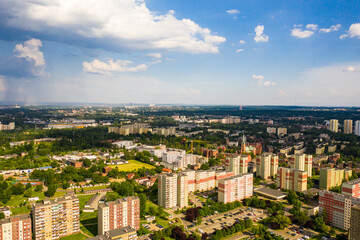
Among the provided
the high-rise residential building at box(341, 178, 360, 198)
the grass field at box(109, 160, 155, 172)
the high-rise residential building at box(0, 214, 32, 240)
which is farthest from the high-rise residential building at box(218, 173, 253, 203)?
the grass field at box(109, 160, 155, 172)

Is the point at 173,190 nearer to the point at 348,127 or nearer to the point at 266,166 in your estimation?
the point at 266,166

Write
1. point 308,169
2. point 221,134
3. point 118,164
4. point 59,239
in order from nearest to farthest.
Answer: point 59,239 → point 308,169 → point 118,164 → point 221,134

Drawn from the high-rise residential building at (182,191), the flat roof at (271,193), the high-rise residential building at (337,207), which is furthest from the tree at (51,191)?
the high-rise residential building at (337,207)

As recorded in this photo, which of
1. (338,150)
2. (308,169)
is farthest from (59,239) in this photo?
(338,150)

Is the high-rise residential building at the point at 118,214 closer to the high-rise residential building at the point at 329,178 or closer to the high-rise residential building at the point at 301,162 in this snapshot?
the high-rise residential building at the point at 329,178

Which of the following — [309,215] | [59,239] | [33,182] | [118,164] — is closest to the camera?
[59,239]

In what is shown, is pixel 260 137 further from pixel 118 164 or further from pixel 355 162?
pixel 118 164

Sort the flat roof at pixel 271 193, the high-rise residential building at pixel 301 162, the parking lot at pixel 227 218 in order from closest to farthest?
→ the parking lot at pixel 227 218 < the flat roof at pixel 271 193 < the high-rise residential building at pixel 301 162
